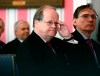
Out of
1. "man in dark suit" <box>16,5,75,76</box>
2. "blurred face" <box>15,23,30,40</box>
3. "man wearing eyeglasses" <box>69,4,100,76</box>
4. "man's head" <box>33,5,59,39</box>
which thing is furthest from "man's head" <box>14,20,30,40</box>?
"man's head" <box>33,5,59,39</box>

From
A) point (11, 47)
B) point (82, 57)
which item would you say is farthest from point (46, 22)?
point (11, 47)

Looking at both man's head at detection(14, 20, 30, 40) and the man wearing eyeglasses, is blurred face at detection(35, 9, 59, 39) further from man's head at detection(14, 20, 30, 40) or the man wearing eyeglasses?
man's head at detection(14, 20, 30, 40)

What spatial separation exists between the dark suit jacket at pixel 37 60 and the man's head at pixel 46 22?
6 cm

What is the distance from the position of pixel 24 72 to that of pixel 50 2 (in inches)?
85.1

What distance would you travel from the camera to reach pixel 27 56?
231 centimetres

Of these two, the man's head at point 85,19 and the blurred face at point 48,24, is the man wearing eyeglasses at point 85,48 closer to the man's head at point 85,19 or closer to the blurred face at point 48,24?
the man's head at point 85,19

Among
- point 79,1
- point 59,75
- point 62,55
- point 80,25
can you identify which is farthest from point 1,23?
point 59,75

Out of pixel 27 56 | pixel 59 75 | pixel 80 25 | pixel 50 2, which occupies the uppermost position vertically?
pixel 50 2

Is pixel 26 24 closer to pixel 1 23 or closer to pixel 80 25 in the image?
pixel 1 23

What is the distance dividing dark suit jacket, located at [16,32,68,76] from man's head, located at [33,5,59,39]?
0.20 feet

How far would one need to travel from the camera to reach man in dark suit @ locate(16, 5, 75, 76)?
7.54 feet

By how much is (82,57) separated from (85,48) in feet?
0.47

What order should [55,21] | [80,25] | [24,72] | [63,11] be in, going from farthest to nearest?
[63,11] < [80,25] < [55,21] < [24,72]

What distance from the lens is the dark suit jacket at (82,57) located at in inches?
100.0
